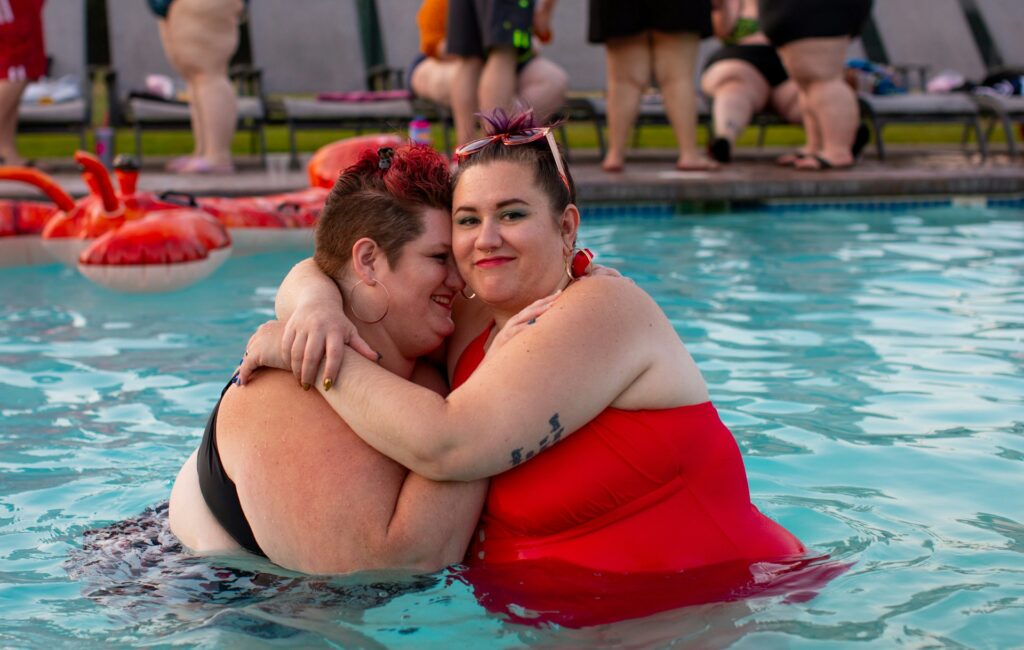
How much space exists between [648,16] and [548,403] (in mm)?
7097

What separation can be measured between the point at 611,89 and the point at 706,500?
717cm

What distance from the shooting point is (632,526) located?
105 inches

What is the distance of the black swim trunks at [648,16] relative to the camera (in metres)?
9.01

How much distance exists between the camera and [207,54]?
9.41 m

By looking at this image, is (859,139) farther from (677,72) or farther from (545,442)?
(545,442)

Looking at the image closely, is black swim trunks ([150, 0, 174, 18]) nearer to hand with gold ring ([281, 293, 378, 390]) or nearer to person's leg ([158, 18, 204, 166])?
person's leg ([158, 18, 204, 166])

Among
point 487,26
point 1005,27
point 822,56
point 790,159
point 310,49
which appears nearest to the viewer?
point 487,26

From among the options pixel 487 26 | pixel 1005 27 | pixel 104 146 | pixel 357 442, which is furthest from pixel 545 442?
pixel 1005 27

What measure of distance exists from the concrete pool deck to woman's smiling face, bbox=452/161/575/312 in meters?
6.38

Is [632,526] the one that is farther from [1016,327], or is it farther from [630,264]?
[630,264]

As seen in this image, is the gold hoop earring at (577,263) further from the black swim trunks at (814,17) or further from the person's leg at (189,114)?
the black swim trunks at (814,17)

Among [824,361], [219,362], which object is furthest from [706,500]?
[219,362]

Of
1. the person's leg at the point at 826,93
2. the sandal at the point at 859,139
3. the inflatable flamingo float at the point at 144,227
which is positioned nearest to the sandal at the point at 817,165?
the person's leg at the point at 826,93

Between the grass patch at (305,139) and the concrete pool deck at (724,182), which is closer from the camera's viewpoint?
the concrete pool deck at (724,182)
